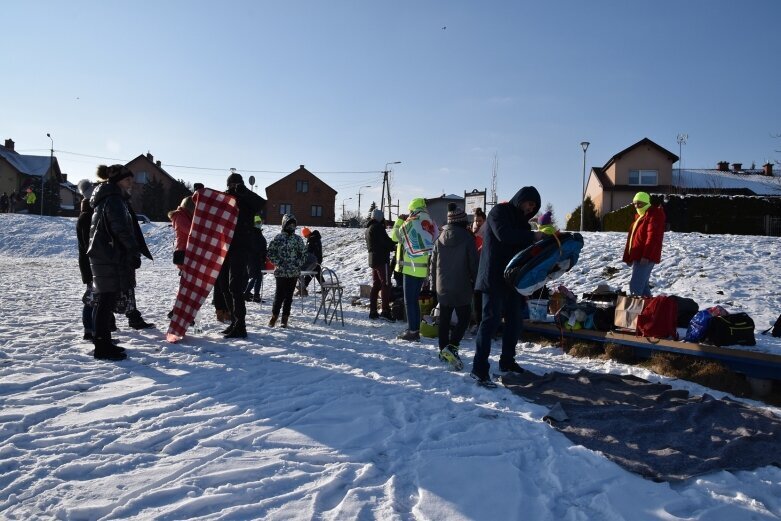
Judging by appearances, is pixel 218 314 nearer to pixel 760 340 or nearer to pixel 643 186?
pixel 760 340

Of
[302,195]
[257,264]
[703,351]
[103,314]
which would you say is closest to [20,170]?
[302,195]

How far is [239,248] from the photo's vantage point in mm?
6664

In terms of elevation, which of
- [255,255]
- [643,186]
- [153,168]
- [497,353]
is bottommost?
[497,353]

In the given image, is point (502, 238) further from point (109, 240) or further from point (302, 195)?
point (302, 195)

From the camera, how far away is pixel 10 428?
11.1 feet

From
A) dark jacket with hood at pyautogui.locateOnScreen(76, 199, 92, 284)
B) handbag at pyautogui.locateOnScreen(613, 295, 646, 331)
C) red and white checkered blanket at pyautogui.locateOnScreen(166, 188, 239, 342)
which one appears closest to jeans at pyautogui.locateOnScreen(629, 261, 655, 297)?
handbag at pyautogui.locateOnScreen(613, 295, 646, 331)

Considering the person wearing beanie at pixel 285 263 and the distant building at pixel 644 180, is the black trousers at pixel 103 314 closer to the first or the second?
the person wearing beanie at pixel 285 263

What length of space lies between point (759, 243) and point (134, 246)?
14772 mm

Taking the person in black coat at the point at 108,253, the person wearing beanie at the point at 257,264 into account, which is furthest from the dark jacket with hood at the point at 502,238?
the person wearing beanie at the point at 257,264

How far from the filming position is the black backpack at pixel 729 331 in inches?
216

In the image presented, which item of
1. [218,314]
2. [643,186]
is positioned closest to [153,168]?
[643,186]

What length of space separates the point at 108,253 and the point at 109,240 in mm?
137

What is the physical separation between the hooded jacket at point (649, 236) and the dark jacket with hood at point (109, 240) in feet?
22.5

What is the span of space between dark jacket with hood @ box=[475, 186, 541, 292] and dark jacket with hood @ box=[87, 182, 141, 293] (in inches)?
148
